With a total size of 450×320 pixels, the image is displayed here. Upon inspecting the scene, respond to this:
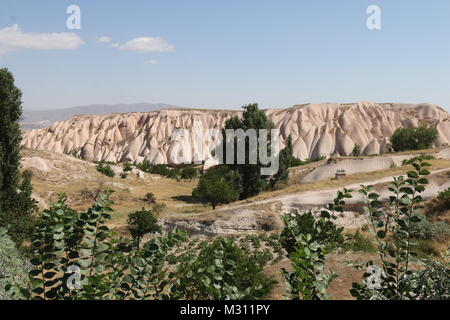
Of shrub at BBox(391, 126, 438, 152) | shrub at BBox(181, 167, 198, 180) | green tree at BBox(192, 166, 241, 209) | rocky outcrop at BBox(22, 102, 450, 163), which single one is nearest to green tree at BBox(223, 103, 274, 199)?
green tree at BBox(192, 166, 241, 209)

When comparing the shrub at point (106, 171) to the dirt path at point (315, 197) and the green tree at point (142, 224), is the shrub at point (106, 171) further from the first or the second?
the green tree at point (142, 224)

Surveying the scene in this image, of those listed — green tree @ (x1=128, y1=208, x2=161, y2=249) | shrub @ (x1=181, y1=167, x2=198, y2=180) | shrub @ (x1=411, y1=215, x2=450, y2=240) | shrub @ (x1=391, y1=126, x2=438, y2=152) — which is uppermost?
shrub @ (x1=391, y1=126, x2=438, y2=152)

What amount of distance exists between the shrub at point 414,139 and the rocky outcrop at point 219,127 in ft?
95.0

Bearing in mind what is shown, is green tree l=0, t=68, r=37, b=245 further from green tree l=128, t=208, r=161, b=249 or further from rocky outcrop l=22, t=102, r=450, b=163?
rocky outcrop l=22, t=102, r=450, b=163

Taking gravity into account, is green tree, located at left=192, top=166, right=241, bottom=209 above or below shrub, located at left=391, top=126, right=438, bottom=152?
below

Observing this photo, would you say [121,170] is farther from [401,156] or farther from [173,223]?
[401,156]

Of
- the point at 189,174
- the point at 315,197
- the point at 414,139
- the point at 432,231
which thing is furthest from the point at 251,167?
the point at 414,139

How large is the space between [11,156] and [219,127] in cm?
11254

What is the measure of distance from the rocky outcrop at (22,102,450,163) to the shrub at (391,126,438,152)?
28.9 meters

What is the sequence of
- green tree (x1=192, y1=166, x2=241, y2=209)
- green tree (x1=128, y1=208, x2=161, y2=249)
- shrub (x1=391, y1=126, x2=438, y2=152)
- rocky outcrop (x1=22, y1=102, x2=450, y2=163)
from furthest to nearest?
rocky outcrop (x1=22, y1=102, x2=450, y2=163)
shrub (x1=391, y1=126, x2=438, y2=152)
green tree (x1=192, y1=166, x2=241, y2=209)
green tree (x1=128, y1=208, x2=161, y2=249)

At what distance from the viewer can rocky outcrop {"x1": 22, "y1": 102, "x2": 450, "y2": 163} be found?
114188 millimetres

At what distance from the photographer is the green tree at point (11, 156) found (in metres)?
23.9
